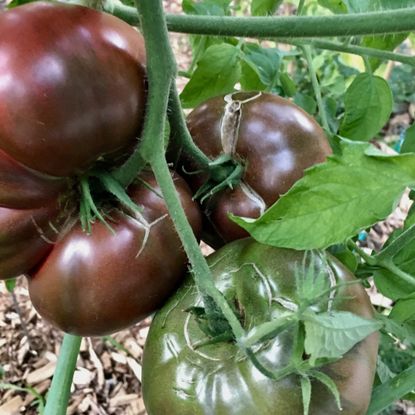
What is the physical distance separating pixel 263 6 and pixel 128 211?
0.35m

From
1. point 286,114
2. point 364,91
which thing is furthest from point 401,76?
point 286,114

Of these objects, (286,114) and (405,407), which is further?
(405,407)

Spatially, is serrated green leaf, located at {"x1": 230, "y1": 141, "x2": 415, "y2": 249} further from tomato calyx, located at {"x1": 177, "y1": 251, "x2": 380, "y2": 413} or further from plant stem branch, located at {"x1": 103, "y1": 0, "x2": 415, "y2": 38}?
plant stem branch, located at {"x1": 103, "y1": 0, "x2": 415, "y2": 38}

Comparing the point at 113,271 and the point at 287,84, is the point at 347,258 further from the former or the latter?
the point at 287,84

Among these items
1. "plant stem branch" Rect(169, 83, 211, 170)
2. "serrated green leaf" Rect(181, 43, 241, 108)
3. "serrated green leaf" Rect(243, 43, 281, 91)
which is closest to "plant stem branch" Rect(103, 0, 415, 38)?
"plant stem branch" Rect(169, 83, 211, 170)

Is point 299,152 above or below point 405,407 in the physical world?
above

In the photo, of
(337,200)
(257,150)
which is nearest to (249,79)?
(257,150)

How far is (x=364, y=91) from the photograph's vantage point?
952 millimetres

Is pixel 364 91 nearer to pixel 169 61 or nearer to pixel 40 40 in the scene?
pixel 169 61

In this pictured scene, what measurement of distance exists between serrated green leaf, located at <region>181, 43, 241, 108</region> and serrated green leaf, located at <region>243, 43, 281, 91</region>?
74mm

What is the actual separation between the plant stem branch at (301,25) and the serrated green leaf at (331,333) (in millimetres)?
273

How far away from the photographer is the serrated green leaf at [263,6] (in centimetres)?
90

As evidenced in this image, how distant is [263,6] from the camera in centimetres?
91

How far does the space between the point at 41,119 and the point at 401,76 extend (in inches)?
83.4
